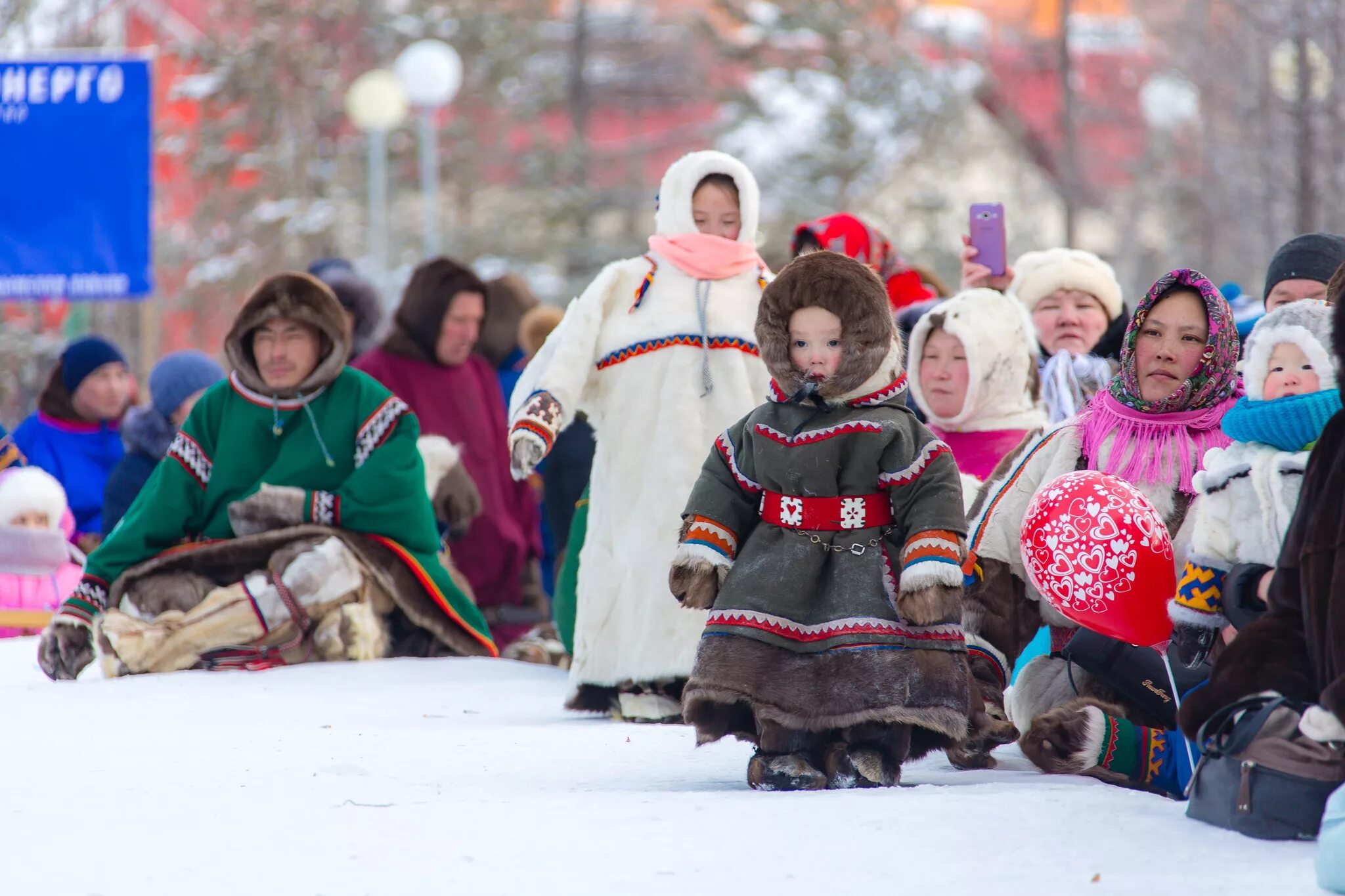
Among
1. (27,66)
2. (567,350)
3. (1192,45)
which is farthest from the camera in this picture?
(1192,45)

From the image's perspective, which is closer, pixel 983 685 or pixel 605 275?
pixel 983 685

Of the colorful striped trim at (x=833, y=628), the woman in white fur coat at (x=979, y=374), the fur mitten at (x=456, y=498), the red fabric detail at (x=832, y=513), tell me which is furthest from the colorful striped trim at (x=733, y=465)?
the fur mitten at (x=456, y=498)

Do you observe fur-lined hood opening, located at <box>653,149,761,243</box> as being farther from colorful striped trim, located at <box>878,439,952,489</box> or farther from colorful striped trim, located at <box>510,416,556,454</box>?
colorful striped trim, located at <box>878,439,952,489</box>

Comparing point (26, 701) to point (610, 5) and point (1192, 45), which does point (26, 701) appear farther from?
point (610, 5)

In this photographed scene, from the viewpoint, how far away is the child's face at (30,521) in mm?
8125

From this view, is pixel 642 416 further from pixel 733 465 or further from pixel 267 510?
pixel 267 510

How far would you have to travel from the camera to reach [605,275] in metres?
6.15

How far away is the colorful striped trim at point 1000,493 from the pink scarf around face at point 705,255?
1511 millimetres

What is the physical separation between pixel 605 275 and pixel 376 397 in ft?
4.79

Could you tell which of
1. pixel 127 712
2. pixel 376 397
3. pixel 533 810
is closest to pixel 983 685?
pixel 533 810

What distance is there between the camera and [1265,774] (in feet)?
11.5

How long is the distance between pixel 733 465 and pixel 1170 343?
47.7 inches

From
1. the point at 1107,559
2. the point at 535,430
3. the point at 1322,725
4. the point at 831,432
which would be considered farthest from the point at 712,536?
the point at 1322,725

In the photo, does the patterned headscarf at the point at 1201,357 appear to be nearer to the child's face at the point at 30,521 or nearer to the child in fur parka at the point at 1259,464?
the child in fur parka at the point at 1259,464
